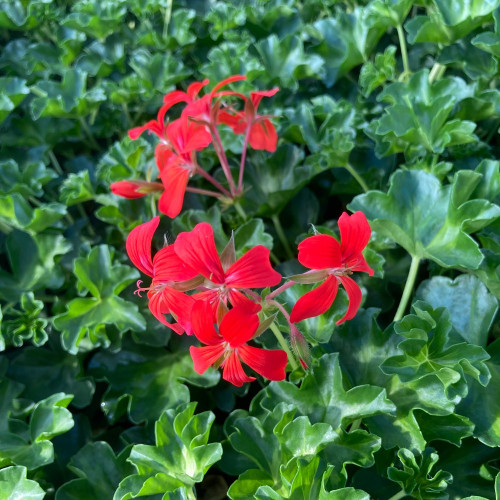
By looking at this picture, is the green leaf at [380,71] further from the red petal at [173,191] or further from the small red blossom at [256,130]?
the red petal at [173,191]

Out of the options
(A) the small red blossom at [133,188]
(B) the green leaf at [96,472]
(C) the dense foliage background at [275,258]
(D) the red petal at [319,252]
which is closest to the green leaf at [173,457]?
(C) the dense foliage background at [275,258]

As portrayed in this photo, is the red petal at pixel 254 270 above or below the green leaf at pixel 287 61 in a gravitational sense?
above

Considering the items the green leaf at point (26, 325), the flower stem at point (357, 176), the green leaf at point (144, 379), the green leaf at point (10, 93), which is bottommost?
the green leaf at point (144, 379)

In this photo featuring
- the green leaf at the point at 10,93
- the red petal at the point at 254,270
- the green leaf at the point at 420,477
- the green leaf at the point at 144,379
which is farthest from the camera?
the green leaf at the point at 10,93

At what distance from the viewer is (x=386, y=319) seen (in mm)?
1345

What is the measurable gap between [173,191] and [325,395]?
49 centimetres

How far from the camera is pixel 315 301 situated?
871 millimetres

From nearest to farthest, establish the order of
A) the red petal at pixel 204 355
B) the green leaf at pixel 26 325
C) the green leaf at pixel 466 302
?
the red petal at pixel 204 355 < the green leaf at pixel 466 302 < the green leaf at pixel 26 325

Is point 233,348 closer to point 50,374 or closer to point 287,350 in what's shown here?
point 287,350

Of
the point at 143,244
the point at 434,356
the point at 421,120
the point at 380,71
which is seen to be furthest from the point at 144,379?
the point at 380,71

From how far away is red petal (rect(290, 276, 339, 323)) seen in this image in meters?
0.86

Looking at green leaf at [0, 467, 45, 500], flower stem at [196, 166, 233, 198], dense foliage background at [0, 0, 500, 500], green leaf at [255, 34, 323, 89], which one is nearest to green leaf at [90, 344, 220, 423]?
dense foliage background at [0, 0, 500, 500]

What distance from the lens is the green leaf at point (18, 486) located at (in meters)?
0.98

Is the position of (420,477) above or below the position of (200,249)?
below
